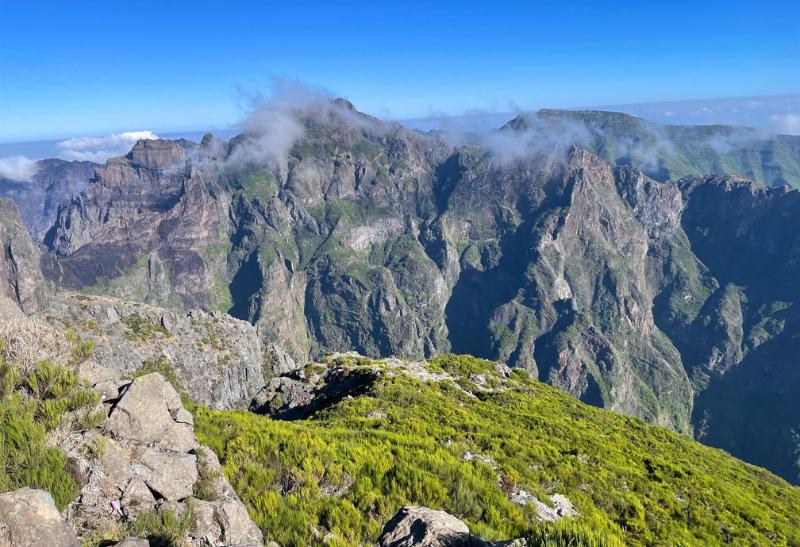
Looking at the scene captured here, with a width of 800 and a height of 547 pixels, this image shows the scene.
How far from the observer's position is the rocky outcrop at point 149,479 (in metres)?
11.1

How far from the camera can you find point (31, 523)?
835 cm

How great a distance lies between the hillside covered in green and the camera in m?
13.9

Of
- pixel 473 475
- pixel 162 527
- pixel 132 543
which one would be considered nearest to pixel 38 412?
pixel 162 527

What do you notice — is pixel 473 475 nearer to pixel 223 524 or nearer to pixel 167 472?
pixel 223 524

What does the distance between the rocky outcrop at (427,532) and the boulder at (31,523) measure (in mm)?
6698

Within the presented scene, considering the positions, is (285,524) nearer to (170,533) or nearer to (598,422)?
(170,533)

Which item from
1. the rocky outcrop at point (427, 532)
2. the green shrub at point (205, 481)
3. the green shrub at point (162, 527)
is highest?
the green shrub at point (162, 527)

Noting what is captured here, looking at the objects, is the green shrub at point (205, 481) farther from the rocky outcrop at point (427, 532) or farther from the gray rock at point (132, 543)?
the rocky outcrop at point (427, 532)

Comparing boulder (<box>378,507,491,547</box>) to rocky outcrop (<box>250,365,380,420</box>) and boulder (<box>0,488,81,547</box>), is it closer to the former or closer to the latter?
boulder (<box>0,488,81,547</box>)

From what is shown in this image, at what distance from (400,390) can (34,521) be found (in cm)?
3262

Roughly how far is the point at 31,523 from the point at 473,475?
587 inches

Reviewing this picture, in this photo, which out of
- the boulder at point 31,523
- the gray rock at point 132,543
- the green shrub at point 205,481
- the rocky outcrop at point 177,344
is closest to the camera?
the boulder at point 31,523

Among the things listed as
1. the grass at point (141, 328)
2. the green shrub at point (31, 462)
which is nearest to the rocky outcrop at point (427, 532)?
the green shrub at point (31, 462)

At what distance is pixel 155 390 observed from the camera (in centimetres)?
1686
